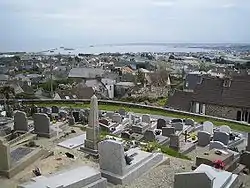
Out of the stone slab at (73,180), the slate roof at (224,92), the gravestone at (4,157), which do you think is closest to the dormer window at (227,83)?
the slate roof at (224,92)

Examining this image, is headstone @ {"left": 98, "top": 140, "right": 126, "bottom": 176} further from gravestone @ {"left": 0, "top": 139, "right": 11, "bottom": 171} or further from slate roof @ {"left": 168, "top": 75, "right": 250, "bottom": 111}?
slate roof @ {"left": 168, "top": 75, "right": 250, "bottom": 111}

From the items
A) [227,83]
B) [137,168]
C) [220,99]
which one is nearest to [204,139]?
[137,168]

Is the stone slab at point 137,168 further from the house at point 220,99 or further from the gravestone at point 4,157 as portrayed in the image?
the house at point 220,99

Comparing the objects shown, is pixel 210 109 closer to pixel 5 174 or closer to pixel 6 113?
pixel 6 113

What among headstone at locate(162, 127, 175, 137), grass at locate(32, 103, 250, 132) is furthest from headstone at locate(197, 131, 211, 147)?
grass at locate(32, 103, 250, 132)

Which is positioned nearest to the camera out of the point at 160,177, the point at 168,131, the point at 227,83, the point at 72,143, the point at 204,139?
the point at 160,177

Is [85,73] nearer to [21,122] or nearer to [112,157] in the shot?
[21,122]

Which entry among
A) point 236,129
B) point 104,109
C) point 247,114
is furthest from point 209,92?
point 104,109
